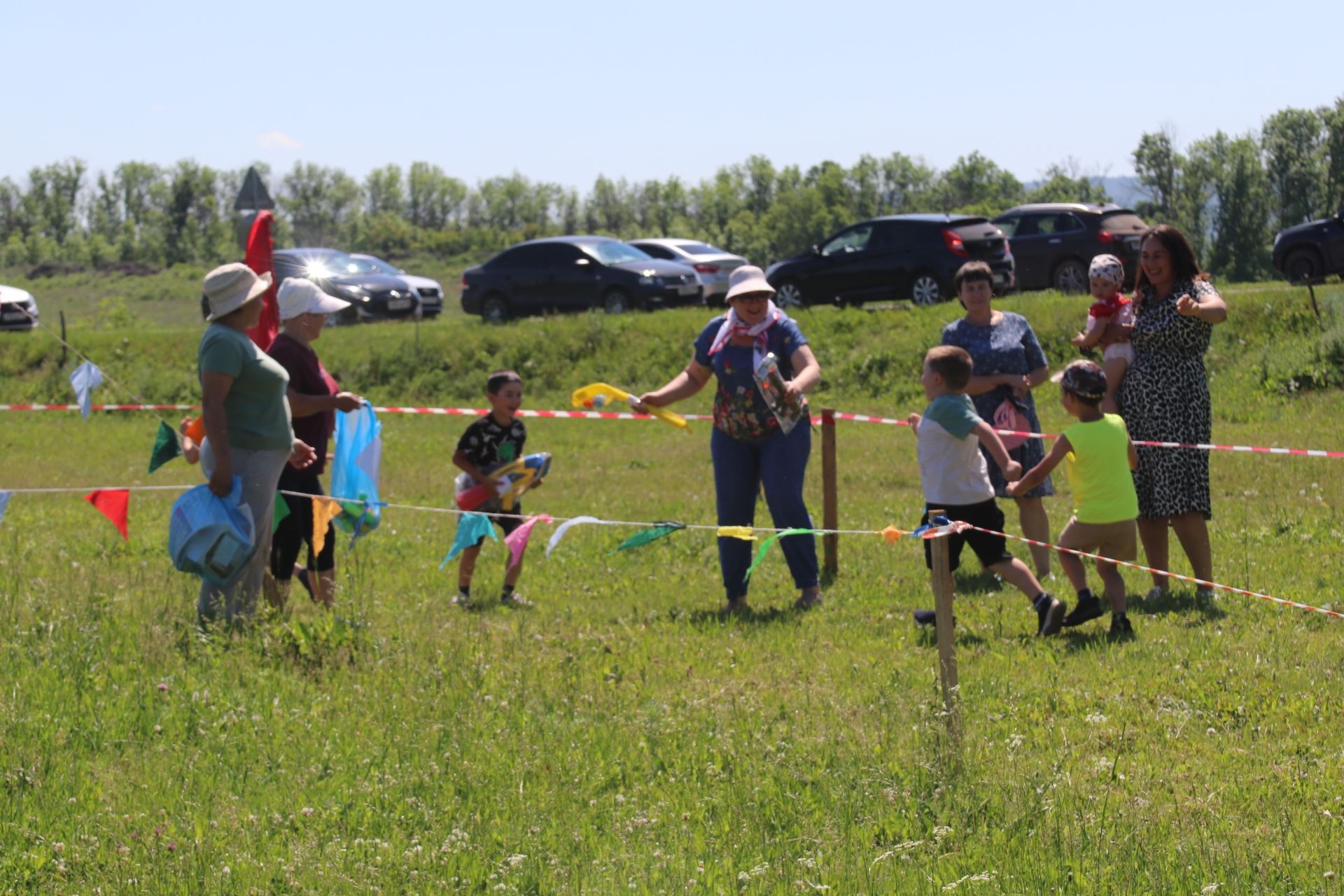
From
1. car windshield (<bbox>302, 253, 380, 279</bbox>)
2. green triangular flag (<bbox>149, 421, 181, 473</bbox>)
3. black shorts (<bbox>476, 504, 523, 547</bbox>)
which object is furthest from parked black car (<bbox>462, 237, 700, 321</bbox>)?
green triangular flag (<bbox>149, 421, 181, 473</bbox>)

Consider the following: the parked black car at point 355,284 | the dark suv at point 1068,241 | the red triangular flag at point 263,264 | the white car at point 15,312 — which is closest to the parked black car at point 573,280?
the parked black car at point 355,284

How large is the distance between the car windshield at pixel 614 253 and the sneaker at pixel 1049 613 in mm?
19698

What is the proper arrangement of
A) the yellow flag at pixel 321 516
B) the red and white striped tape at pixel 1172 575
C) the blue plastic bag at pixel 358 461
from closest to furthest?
the red and white striped tape at pixel 1172 575 < the yellow flag at pixel 321 516 < the blue plastic bag at pixel 358 461

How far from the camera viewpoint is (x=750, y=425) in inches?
308

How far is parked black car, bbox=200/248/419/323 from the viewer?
26.5 meters

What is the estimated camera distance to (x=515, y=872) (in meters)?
4.28

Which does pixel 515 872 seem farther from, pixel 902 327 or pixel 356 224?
pixel 356 224

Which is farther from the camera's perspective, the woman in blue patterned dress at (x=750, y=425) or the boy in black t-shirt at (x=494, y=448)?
the boy in black t-shirt at (x=494, y=448)

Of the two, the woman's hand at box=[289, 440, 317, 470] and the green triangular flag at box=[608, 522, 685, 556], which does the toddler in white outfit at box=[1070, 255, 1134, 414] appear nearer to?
the green triangular flag at box=[608, 522, 685, 556]

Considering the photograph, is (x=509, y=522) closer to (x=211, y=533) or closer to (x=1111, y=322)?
(x=211, y=533)

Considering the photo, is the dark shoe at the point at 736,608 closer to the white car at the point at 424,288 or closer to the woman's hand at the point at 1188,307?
the woman's hand at the point at 1188,307

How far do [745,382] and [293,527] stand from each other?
8.47 ft

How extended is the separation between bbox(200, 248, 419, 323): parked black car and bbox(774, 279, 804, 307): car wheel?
7849 mm

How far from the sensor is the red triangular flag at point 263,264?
8891 millimetres
